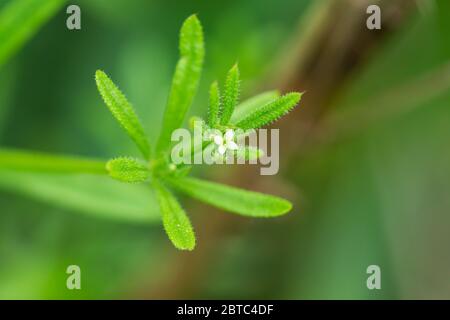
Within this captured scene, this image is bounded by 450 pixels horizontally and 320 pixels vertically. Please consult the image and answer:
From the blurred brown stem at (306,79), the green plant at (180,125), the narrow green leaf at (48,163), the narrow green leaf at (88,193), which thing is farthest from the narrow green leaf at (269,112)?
the narrow green leaf at (88,193)

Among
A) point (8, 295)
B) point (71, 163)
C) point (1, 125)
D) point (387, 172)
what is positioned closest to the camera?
point (71, 163)

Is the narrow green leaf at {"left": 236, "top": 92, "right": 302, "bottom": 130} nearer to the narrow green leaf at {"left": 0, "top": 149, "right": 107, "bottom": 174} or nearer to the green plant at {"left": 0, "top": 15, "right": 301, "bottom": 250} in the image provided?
the green plant at {"left": 0, "top": 15, "right": 301, "bottom": 250}

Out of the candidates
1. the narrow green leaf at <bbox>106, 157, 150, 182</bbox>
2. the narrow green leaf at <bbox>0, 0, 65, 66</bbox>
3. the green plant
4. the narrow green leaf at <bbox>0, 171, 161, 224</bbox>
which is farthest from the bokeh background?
the narrow green leaf at <bbox>106, 157, 150, 182</bbox>

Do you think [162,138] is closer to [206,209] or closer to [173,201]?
[173,201]

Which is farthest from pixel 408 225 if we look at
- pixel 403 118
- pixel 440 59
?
pixel 440 59

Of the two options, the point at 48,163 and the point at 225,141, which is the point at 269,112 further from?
the point at 48,163

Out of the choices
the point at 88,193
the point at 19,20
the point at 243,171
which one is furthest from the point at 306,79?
the point at 19,20
